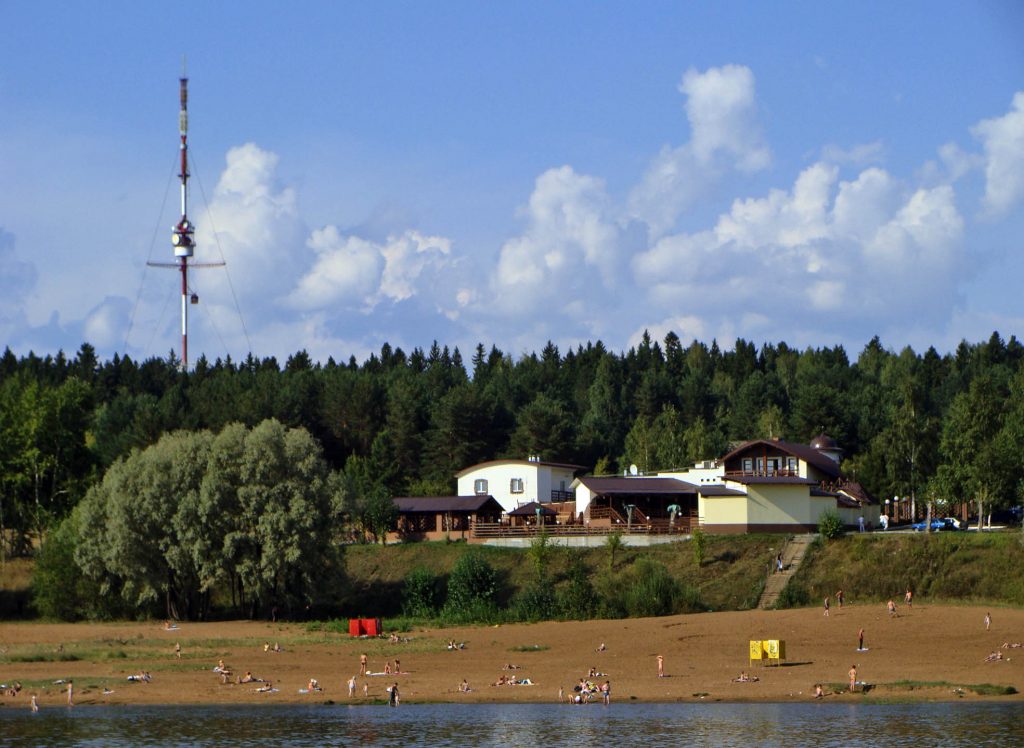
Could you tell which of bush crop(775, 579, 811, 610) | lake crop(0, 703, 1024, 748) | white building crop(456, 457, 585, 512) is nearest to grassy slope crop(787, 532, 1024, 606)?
bush crop(775, 579, 811, 610)

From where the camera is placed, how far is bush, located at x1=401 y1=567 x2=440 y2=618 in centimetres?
8119

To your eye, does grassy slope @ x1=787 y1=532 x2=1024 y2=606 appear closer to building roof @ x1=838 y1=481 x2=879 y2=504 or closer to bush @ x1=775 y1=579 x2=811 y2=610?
bush @ x1=775 y1=579 x2=811 y2=610

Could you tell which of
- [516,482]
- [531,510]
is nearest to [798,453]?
[531,510]

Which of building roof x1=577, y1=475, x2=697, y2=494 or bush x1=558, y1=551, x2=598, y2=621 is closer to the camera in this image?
bush x1=558, y1=551, x2=598, y2=621

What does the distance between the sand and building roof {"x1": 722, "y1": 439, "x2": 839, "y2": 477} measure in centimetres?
2519

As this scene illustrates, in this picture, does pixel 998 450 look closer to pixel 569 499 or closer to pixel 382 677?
pixel 569 499

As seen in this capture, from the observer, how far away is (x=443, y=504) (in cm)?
10400

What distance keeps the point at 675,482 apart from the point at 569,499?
49.8 ft

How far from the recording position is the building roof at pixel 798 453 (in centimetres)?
9681

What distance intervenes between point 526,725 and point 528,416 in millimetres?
87644

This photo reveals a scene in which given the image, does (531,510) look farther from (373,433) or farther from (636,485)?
(373,433)

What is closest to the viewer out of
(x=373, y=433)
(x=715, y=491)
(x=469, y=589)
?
(x=469, y=589)

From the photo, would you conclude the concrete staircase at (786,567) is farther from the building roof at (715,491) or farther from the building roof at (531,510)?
the building roof at (531,510)

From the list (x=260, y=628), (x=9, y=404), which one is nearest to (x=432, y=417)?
(x=9, y=404)
